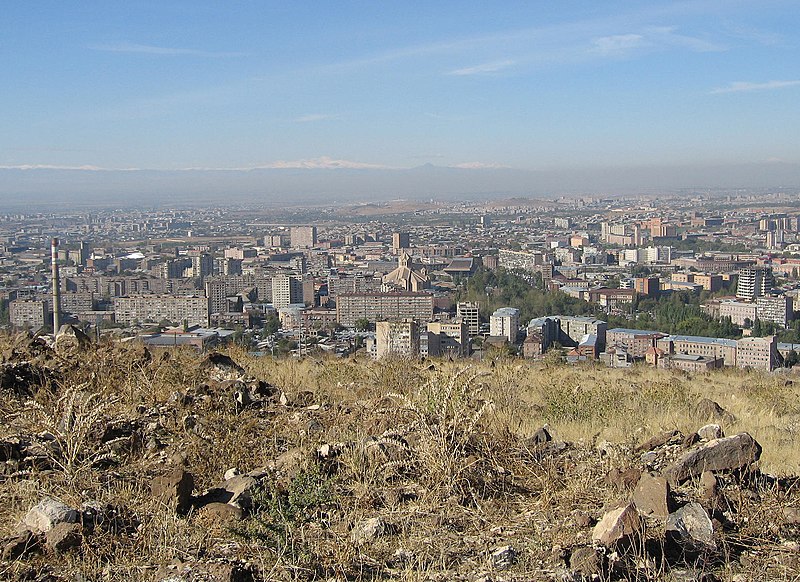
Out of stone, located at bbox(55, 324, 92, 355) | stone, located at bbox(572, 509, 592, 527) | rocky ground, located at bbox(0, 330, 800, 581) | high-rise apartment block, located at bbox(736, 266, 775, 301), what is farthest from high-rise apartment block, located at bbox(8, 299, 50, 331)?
high-rise apartment block, located at bbox(736, 266, 775, 301)

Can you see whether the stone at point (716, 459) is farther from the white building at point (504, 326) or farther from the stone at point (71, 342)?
Answer: the white building at point (504, 326)

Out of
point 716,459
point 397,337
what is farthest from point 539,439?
point 397,337

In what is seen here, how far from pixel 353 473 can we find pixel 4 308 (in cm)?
1510

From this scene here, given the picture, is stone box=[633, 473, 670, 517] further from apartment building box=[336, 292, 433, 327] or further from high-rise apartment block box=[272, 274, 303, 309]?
high-rise apartment block box=[272, 274, 303, 309]

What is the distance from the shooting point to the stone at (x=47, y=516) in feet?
7.68

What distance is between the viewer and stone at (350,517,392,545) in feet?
8.11

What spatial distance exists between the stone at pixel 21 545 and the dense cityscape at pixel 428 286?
16.8 ft

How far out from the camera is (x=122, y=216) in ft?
199

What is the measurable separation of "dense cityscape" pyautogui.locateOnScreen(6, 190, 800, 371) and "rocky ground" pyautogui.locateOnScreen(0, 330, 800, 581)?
12.9ft

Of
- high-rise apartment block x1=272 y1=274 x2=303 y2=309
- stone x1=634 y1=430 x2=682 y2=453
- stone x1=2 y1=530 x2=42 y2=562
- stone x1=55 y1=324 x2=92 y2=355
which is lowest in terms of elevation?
high-rise apartment block x1=272 y1=274 x2=303 y2=309

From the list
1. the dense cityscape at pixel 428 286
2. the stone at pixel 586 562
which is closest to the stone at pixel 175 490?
the stone at pixel 586 562

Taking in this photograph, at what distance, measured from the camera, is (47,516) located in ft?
7.75

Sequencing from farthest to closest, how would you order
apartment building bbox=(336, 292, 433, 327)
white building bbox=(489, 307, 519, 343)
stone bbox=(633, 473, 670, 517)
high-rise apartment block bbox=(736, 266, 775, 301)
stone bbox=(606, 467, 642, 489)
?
1. high-rise apartment block bbox=(736, 266, 775, 301)
2. apartment building bbox=(336, 292, 433, 327)
3. white building bbox=(489, 307, 519, 343)
4. stone bbox=(606, 467, 642, 489)
5. stone bbox=(633, 473, 670, 517)

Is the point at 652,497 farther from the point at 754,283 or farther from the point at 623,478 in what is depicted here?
the point at 754,283
